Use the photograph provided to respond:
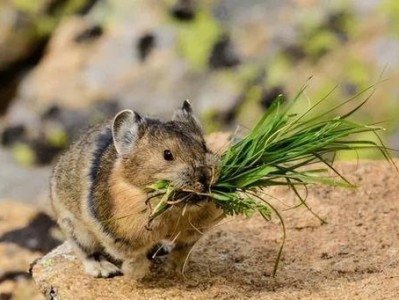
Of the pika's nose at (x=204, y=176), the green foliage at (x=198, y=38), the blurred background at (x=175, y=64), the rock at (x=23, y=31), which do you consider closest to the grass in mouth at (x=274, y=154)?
the pika's nose at (x=204, y=176)

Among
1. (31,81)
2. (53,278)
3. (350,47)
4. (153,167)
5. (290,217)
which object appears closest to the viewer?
(153,167)

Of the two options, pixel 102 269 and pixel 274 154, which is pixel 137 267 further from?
pixel 274 154

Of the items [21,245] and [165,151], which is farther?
[21,245]

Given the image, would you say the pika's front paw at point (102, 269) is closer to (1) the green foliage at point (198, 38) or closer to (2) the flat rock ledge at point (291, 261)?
(2) the flat rock ledge at point (291, 261)

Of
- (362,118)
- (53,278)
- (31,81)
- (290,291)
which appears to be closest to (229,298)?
(290,291)

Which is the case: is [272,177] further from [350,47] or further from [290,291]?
[350,47]

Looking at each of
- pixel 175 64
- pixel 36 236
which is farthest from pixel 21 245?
pixel 175 64
